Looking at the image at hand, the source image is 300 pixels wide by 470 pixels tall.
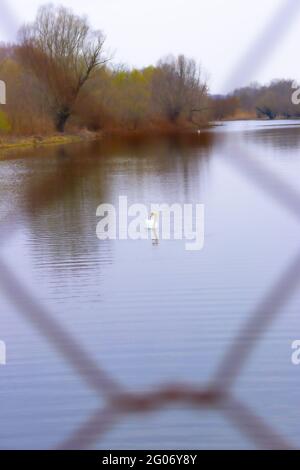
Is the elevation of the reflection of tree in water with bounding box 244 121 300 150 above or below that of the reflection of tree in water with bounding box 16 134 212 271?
above

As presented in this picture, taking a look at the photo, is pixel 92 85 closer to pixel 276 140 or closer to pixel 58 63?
pixel 58 63

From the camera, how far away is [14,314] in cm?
407

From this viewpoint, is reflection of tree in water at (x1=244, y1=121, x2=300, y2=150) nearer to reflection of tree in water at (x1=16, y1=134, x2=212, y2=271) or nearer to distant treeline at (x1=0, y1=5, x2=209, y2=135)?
reflection of tree in water at (x1=16, y1=134, x2=212, y2=271)

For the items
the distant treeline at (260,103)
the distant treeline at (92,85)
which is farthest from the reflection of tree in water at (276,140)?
the distant treeline at (260,103)

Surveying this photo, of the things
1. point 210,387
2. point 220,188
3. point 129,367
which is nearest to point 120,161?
point 220,188

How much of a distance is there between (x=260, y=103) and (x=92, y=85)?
20 cm

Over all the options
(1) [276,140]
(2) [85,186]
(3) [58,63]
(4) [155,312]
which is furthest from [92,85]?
(1) [276,140]

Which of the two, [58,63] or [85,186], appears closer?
[58,63]

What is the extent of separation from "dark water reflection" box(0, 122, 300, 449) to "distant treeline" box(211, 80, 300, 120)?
0.17 feet

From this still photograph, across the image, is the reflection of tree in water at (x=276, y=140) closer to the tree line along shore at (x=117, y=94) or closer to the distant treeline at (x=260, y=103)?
the tree line along shore at (x=117, y=94)

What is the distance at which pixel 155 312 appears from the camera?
409 centimetres

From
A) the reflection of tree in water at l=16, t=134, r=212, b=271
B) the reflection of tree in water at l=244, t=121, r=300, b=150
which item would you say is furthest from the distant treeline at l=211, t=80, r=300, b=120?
the reflection of tree in water at l=244, t=121, r=300, b=150

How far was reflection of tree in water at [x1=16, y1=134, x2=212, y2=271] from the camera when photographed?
240 inches

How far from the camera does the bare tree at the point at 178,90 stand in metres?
0.83
